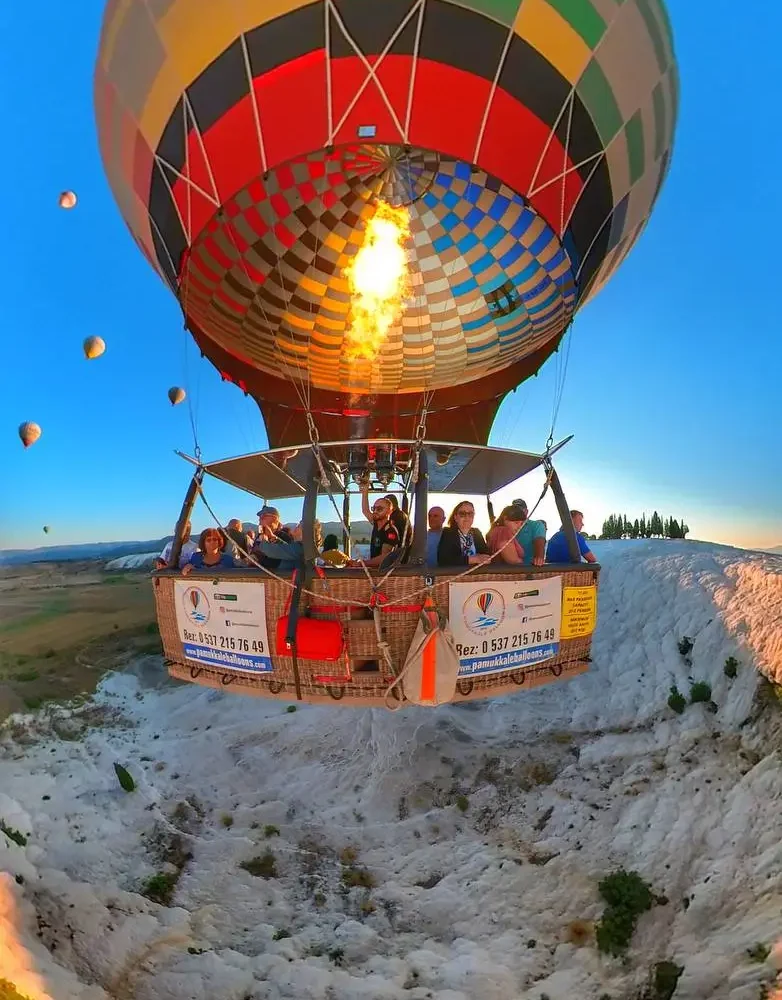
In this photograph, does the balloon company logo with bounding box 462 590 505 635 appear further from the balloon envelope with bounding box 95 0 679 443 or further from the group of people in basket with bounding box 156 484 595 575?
the balloon envelope with bounding box 95 0 679 443

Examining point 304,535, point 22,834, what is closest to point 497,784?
point 22,834

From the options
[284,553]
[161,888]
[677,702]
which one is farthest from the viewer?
[677,702]

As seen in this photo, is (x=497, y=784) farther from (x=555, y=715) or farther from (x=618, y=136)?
(x=618, y=136)

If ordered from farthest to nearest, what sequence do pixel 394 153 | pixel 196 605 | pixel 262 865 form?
pixel 262 865 < pixel 394 153 < pixel 196 605

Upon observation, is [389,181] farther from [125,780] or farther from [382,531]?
[125,780]

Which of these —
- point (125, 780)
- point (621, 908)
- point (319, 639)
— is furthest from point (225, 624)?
point (125, 780)

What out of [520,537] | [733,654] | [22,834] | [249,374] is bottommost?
[22,834]

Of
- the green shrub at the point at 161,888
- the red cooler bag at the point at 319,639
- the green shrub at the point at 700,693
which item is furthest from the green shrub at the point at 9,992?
the green shrub at the point at 700,693
